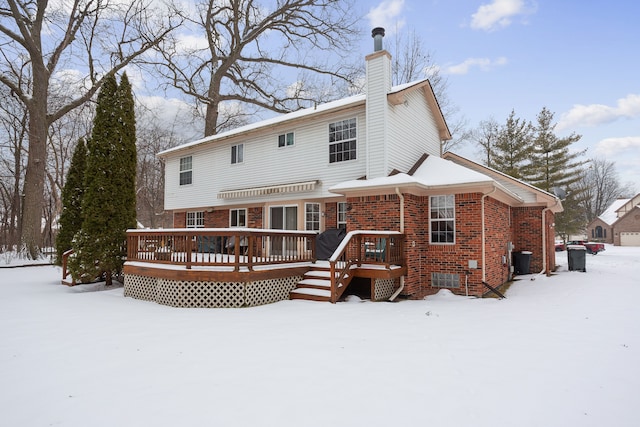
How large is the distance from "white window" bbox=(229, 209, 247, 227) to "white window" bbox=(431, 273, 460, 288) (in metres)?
8.15

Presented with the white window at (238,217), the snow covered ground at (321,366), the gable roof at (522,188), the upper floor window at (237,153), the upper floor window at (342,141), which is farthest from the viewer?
the white window at (238,217)

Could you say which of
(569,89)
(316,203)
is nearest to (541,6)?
(569,89)

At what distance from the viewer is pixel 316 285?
891 cm

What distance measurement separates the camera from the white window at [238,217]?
14.8 m

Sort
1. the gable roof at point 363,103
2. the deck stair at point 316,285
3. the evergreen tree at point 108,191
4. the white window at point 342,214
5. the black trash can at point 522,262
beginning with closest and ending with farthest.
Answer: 1. the deck stair at point 316,285
2. the evergreen tree at point 108,191
3. the gable roof at point 363,103
4. the white window at point 342,214
5. the black trash can at point 522,262

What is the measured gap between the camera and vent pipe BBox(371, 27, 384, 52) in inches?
433

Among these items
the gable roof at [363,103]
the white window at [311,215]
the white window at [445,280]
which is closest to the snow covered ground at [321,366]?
the white window at [445,280]

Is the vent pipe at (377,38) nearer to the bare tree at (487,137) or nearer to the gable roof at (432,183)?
the gable roof at (432,183)

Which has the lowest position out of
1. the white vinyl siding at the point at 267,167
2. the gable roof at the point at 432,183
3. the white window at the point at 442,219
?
the white window at the point at 442,219

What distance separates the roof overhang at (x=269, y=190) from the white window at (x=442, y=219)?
3.94 metres

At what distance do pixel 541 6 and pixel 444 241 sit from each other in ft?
26.9

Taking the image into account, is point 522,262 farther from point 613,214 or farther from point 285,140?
point 613,214

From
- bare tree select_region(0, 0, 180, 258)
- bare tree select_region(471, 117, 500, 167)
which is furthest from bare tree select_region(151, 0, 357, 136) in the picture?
bare tree select_region(471, 117, 500, 167)

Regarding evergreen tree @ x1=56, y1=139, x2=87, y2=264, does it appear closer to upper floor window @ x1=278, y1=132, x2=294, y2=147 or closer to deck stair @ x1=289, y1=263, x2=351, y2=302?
upper floor window @ x1=278, y1=132, x2=294, y2=147
